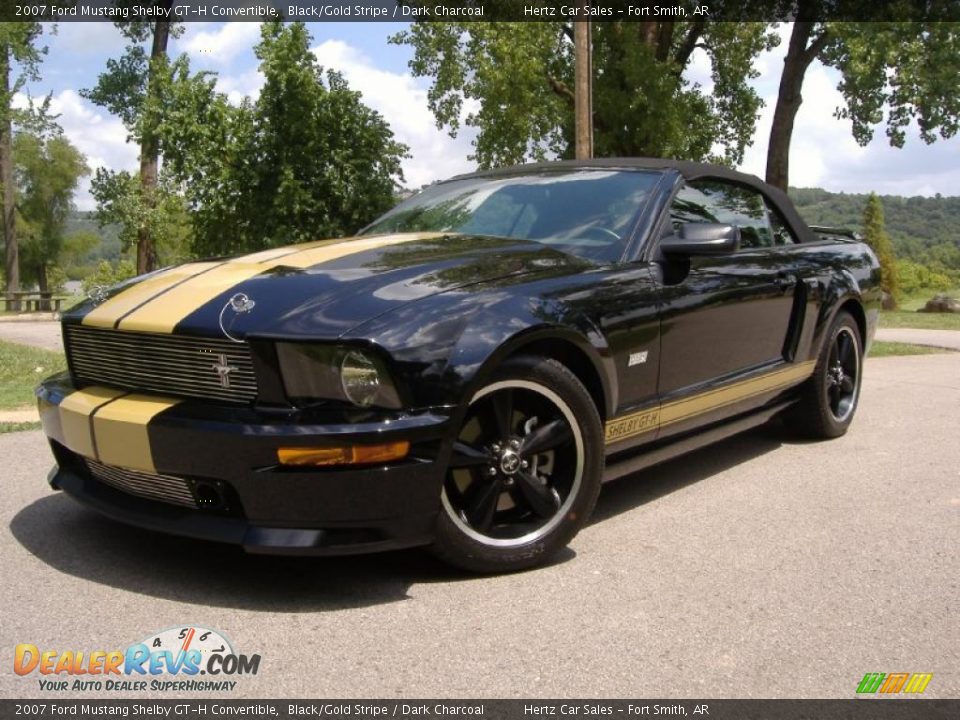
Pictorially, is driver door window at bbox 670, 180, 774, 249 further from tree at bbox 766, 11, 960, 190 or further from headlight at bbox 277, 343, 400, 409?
tree at bbox 766, 11, 960, 190

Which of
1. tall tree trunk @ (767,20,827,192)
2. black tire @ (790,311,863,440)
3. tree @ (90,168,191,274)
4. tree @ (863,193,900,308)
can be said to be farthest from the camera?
tree @ (863,193,900,308)

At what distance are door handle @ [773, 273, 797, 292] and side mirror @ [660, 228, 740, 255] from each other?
3.02 ft

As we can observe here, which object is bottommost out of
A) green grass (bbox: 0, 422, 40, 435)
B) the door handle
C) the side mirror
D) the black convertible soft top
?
green grass (bbox: 0, 422, 40, 435)

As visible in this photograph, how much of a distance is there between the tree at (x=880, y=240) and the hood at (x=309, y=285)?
2984 centimetres

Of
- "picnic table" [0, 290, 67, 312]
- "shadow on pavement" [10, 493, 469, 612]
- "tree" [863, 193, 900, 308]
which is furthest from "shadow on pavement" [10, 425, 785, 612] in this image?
"tree" [863, 193, 900, 308]

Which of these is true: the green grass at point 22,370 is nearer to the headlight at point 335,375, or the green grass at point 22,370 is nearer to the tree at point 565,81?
the headlight at point 335,375

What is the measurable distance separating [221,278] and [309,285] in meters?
0.41

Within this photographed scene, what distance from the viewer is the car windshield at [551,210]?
3.86 m

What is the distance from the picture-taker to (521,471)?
312cm

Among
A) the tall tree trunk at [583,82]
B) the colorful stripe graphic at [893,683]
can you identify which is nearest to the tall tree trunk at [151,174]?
the tall tree trunk at [583,82]

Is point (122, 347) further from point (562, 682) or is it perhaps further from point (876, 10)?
point (876, 10)

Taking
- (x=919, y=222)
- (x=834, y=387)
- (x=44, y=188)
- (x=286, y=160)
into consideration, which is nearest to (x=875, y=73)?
(x=286, y=160)

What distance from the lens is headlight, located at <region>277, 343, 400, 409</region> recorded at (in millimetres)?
2721

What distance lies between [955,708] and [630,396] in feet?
5.21
